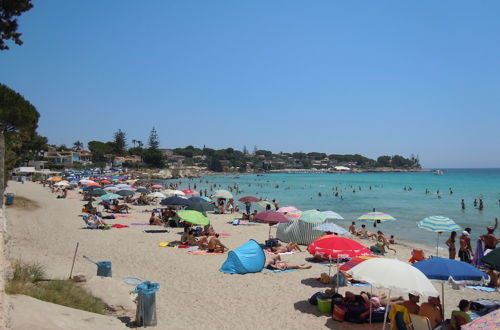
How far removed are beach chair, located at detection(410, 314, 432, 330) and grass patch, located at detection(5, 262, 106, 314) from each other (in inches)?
210

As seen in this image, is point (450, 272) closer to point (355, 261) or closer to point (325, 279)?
point (355, 261)

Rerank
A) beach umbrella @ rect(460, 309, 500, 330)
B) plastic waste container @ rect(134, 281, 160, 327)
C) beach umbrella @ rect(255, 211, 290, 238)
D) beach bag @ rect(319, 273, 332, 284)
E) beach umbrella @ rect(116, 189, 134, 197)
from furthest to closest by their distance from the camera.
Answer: beach umbrella @ rect(116, 189, 134, 197), beach umbrella @ rect(255, 211, 290, 238), beach bag @ rect(319, 273, 332, 284), plastic waste container @ rect(134, 281, 160, 327), beach umbrella @ rect(460, 309, 500, 330)

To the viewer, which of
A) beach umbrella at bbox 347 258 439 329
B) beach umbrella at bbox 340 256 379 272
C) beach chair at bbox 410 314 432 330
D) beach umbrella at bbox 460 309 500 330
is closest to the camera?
beach umbrella at bbox 460 309 500 330

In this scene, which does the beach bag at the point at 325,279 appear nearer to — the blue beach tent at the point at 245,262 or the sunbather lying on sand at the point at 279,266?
the sunbather lying on sand at the point at 279,266

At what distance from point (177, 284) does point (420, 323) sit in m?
5.65

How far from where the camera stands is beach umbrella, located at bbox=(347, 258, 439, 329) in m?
5.08

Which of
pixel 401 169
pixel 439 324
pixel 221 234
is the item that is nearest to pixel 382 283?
pixel 439 324

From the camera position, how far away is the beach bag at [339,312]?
22.3 feet

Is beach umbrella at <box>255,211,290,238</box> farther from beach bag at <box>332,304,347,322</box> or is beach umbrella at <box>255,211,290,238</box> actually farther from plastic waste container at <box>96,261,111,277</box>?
beach bag at <box>332,304,347,322</box>

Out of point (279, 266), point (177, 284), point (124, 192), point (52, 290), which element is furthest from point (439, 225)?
point (124, 192)

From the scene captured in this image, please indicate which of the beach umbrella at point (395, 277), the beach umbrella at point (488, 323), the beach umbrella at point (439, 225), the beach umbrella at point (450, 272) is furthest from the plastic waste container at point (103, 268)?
the beach umbrella at point (439, 225)

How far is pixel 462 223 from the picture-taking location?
24.6 meters

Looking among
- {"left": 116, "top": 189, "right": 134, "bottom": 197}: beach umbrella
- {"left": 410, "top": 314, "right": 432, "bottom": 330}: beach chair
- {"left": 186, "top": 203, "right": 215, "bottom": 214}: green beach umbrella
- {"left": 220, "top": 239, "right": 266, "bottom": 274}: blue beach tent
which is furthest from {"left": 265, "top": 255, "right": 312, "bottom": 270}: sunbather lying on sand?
{"left": 116, "top": 189, "right": 134, "bottom": 197}: beach umbrella

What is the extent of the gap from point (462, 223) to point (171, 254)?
21368 millimetres
